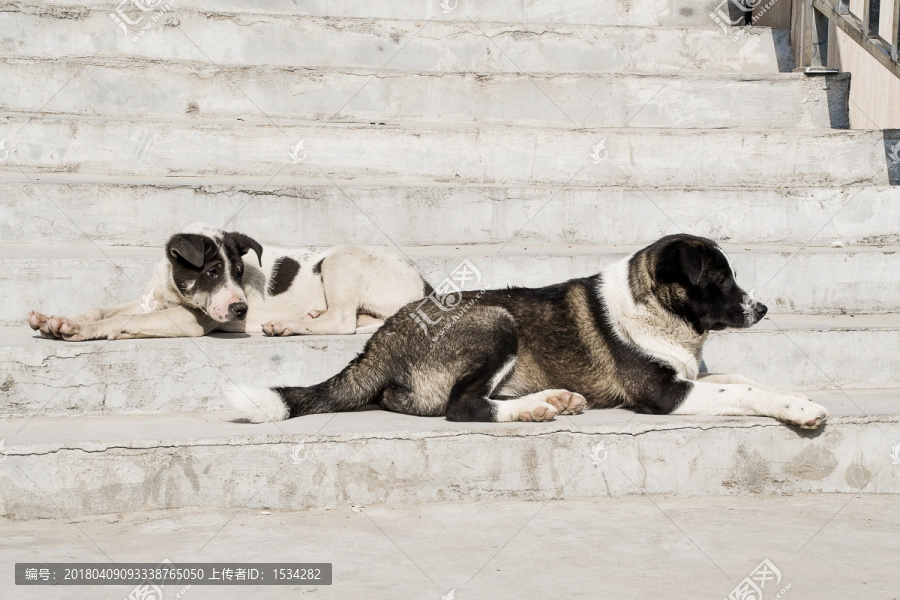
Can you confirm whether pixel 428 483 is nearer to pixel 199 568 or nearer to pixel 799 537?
pixel 199 568

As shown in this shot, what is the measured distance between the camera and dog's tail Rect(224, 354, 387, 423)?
16.0 feet

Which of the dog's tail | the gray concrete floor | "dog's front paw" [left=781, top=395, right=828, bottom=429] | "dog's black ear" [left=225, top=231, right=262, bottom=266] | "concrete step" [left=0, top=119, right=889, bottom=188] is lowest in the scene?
the gray concrete floor

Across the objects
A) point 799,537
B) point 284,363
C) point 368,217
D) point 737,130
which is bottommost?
point 799,537

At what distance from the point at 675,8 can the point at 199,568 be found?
28.6 ft

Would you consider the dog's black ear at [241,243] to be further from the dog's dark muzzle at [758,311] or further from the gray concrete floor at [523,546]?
the dog's dark muzzle at [758,311]

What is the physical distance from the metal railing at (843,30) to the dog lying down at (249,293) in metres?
4.27

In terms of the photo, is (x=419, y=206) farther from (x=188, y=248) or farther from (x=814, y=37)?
(x=814, y=37)

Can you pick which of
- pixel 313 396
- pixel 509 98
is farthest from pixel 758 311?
pixel 509 98

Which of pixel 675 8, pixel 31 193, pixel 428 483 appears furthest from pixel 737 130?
pixel 31 193

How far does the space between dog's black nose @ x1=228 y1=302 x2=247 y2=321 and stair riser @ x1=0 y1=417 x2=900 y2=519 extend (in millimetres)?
1321

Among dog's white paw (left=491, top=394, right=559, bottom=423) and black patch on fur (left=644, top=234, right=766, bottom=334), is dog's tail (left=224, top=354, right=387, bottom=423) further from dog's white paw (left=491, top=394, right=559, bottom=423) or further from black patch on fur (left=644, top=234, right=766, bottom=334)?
black patch on fur (left=644, top=234, right=766, bottom=334)

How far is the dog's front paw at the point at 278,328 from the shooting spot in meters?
6.19

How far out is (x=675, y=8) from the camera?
10641mm

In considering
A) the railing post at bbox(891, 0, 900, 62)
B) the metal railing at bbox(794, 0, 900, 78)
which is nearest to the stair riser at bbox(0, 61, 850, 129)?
the metal railing at bbox(794, 0, 900, 78)
